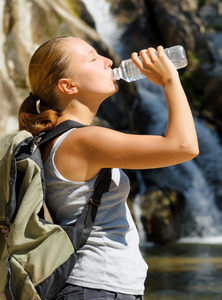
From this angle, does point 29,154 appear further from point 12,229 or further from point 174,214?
point 174,214

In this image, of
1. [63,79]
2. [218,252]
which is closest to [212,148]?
[218,252]

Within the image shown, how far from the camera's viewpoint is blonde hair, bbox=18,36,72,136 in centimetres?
196

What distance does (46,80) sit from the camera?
2002mm

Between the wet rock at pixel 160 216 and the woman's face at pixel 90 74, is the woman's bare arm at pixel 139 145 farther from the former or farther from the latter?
the wet rock at pixel 160 216

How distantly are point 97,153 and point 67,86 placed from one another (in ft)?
1.17

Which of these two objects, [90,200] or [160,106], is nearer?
[90,200]

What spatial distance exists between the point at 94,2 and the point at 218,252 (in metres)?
11.4

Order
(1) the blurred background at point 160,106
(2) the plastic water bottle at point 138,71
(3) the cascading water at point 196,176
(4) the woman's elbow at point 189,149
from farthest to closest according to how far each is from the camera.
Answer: (3) the cascading water at point 196,176 < (1) the blurred background at point 160,106 < (2) the plastic water bottle at point 138,71 < (4) the woman's elbow at point 189,149

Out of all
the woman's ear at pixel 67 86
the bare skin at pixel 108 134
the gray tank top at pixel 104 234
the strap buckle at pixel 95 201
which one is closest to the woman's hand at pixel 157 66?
the bare skin at pixel 108 134

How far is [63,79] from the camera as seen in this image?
6.49 feet

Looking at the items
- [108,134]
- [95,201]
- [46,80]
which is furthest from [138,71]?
[95,201]

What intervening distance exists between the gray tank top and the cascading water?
9.09m

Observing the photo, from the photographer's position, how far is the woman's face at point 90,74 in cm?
195

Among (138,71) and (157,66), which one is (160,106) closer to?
(138,71)
